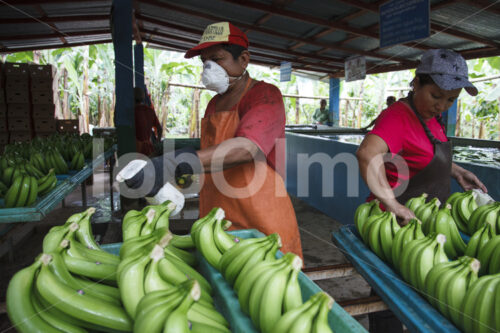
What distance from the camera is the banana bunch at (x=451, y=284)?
3.54ft

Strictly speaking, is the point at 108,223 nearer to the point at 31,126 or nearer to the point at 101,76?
the point at 31,126

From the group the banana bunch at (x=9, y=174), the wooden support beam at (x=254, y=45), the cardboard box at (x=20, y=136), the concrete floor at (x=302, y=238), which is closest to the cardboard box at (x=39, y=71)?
the cardboard box at (x=20, y=136)

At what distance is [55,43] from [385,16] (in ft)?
27.4

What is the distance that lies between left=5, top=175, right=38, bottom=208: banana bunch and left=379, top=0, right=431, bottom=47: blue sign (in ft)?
15.0

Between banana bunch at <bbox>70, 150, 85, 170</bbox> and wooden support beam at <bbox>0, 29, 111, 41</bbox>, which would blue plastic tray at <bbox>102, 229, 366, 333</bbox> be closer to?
banana bunch at <bbox>70, 150, 85, 170</bbox>

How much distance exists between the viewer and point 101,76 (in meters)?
15.3

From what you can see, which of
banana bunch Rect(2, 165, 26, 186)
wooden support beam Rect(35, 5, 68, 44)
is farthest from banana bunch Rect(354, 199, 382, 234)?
wooden support beam Rect(35, 5, 68, 44)

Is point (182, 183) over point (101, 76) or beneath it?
beneath

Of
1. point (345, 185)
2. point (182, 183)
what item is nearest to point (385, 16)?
point (345, 185)

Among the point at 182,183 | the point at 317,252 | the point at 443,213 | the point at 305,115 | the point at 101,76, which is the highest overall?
the point at 101,76

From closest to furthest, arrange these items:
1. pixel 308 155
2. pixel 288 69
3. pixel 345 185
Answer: pixel 345 185
pixel 308 155
pixel 288 69

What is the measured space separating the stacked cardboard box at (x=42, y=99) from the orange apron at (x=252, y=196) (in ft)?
24.2

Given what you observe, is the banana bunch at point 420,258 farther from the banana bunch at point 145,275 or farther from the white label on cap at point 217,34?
the white label on cap at point 217,34

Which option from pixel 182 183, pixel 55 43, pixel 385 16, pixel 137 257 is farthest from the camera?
pixel 55 43
